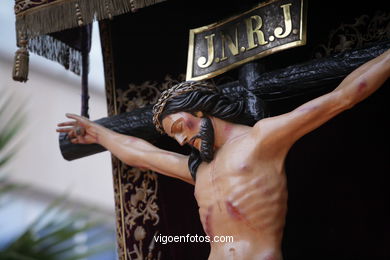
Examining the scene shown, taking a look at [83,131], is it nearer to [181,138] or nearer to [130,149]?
[130,149]

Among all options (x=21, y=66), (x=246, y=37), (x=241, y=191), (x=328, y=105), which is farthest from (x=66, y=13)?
(x=328, y=105)

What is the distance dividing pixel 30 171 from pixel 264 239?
468 centimetres

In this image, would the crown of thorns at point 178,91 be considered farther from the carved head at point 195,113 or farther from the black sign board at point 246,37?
the black sign board at point 246,37

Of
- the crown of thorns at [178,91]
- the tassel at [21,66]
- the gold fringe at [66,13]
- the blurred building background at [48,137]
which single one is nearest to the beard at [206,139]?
the crown of thorns at [178,91]

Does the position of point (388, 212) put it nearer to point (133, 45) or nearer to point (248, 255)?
point (248, 255)

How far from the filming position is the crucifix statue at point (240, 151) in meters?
3.06

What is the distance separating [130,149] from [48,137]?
4.09m

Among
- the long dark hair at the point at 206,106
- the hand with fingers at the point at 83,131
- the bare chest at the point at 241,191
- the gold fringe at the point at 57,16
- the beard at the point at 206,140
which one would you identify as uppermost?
the gold fringe at the point at 57,16

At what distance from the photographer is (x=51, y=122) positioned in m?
7.77

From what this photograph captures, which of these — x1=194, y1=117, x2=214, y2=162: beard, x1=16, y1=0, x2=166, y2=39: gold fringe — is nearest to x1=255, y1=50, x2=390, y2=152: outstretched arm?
x1=194, y1=117, x2=214, y2=162: beard

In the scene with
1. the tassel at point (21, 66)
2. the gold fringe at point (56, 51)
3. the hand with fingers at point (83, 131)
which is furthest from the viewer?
the gold fringe at point (56, 51)

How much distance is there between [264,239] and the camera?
3.10 meters

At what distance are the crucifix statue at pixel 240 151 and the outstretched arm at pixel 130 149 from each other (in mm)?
15

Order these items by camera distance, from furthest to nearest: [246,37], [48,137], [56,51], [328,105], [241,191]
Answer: [48,137]
[56,51]
[246,37]
[241,191]
[328,105]
